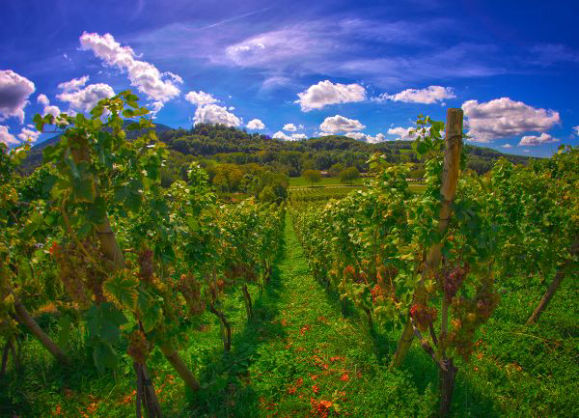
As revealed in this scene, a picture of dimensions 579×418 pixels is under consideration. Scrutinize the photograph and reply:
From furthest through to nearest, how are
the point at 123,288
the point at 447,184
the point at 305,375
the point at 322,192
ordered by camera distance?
the point at 322,192 → the point at 305,375 → the point at 447,184 → the point at 123,288

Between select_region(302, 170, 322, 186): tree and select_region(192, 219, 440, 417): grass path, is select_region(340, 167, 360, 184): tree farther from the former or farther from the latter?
select_region(192, 219, 440, 417): grass path

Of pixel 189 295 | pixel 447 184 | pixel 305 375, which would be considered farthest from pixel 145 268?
pixel 305 375

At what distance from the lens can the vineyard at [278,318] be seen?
8.00ft

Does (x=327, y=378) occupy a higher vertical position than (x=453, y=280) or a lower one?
lower

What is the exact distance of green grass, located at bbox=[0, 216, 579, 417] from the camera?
414cm

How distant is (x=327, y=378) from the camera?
488 centimetres

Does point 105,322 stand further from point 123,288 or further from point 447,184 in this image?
point 447,184

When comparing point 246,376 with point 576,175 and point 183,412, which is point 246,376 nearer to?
point 183,412

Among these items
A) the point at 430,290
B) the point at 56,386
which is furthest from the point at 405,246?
the point at 56,386

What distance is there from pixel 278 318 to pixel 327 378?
322 cm

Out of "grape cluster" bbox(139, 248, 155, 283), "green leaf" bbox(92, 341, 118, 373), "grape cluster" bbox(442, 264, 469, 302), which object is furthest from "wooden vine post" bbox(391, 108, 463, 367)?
"green leaf" bbox(92, 341, 118, 373)

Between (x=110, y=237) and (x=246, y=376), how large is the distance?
386cm

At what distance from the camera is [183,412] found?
416cm

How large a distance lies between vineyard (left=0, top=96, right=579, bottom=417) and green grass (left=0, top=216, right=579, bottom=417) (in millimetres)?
28
